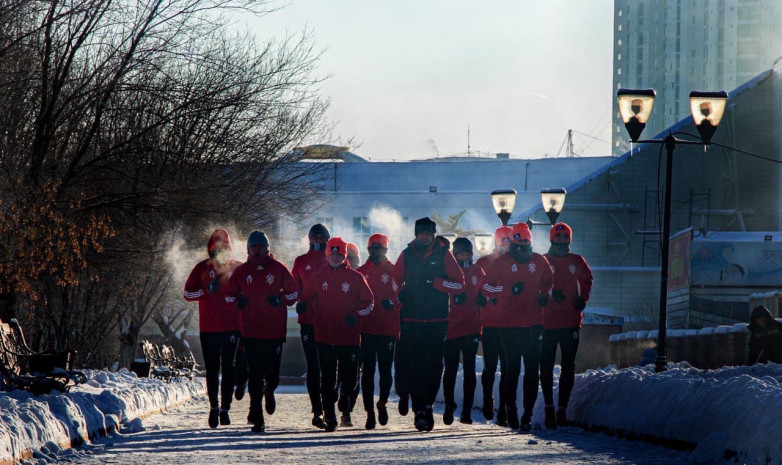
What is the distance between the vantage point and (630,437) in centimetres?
1158

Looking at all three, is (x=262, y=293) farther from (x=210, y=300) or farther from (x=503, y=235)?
(x=503, y=235)

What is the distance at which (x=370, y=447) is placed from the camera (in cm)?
1081

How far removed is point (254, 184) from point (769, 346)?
1249 cm

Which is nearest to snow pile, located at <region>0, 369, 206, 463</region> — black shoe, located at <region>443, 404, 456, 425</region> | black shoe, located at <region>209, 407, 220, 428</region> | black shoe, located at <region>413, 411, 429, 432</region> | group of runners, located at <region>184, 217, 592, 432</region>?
black shoe, located at <region>209, 407, 220, 428</region>

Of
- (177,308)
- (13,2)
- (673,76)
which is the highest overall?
(673,76)

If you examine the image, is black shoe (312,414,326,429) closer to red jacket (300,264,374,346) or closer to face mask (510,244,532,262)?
red jacket (300,264,374,346)

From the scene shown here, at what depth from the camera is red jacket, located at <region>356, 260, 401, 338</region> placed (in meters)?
13.7

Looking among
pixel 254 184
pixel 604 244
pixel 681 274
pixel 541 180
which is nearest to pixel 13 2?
pixel 254 184

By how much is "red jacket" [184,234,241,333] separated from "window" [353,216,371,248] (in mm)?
65001

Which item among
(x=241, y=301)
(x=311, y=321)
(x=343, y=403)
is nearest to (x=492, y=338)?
(x=343, y=403)

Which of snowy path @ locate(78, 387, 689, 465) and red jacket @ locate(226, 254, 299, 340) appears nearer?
snowy path @ locate(78, 387, 689, 465)

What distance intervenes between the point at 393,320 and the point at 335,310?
88cm

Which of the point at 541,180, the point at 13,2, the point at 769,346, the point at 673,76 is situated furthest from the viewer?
the point at 673,76

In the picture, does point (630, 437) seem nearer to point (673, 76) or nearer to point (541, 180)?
point (541, 180)
